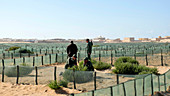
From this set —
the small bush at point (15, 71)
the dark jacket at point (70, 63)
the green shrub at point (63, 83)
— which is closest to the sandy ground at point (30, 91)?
the green shrub at point (63, 83)

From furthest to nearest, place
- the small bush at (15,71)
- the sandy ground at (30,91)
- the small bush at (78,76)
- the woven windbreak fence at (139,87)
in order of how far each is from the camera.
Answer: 1. the small bush at (15,71)
2. the small bush at (78,76)
3. the sandy ground at (30,91)
4. the woven windbreak fence at (139,87)

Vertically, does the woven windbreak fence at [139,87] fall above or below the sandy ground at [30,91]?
above

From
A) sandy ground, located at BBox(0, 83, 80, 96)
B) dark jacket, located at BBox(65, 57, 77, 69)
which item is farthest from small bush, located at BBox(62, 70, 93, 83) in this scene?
dark jacket, located at BBox(65, 57, 77, 69)

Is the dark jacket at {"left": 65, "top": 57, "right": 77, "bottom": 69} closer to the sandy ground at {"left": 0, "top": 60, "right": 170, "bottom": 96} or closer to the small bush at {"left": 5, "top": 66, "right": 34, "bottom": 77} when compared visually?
the sandy ground at {"left": 0, "top": 60, "right": 170, "bottom": 96}

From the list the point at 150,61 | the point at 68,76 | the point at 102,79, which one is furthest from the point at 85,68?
the point at 150,61

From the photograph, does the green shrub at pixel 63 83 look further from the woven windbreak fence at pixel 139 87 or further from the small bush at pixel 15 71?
the woven windbreak fence at pixel 139 87

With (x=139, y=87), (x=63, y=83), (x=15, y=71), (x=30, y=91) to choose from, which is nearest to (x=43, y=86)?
(x=30, y=91)

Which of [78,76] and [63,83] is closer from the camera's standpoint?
[63,83]

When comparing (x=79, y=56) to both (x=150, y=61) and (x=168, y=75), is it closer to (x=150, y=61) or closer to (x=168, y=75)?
(x=150, y=61)

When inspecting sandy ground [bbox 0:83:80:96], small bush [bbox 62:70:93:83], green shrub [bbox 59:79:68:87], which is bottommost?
sandy ground [bbox 0:83:80:96]

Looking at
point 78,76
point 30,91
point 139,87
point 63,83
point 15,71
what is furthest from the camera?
point 15,71

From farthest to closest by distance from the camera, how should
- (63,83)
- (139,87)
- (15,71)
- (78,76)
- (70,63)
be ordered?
(70,63) → (15,71) → (78,76) → (63,83) → (139,87)

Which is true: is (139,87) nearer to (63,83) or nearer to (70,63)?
(63,83)

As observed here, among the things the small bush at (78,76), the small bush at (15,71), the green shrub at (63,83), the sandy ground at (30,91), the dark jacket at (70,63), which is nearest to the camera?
the sandy ground at (30,91)
